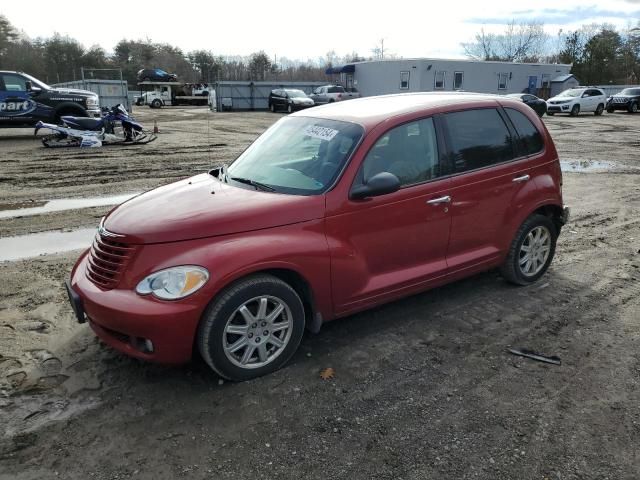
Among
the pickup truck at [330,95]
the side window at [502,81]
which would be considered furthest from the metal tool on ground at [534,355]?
the side window at [502,81]

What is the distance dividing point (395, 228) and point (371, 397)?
51.0 inches

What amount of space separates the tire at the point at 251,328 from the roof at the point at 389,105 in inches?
59.9

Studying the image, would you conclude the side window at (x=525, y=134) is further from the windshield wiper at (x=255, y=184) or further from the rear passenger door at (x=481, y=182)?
the windshield wiper at (x=255, y=184)

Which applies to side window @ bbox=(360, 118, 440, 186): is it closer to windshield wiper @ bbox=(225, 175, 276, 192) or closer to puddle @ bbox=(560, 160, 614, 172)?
windshield wiper @ bbox=(225, 175, 276, 192)

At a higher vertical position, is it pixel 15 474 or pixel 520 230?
pixel 520 230

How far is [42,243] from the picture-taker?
639cm

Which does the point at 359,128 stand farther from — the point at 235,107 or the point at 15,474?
→ the point at 235,107

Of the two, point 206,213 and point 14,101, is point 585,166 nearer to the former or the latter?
point 206,213

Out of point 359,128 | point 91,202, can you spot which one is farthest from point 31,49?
point 359,128

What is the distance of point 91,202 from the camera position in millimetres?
8672

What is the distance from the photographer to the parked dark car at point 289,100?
33.7 meters

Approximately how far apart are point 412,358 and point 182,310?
173cm

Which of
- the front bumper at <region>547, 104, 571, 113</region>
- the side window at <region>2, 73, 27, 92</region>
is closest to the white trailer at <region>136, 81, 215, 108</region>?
the front bumper at <region>547, 104, 571, 113</region>

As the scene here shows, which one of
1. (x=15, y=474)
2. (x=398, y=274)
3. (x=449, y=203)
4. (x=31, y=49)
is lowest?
(x=15, y=474)
